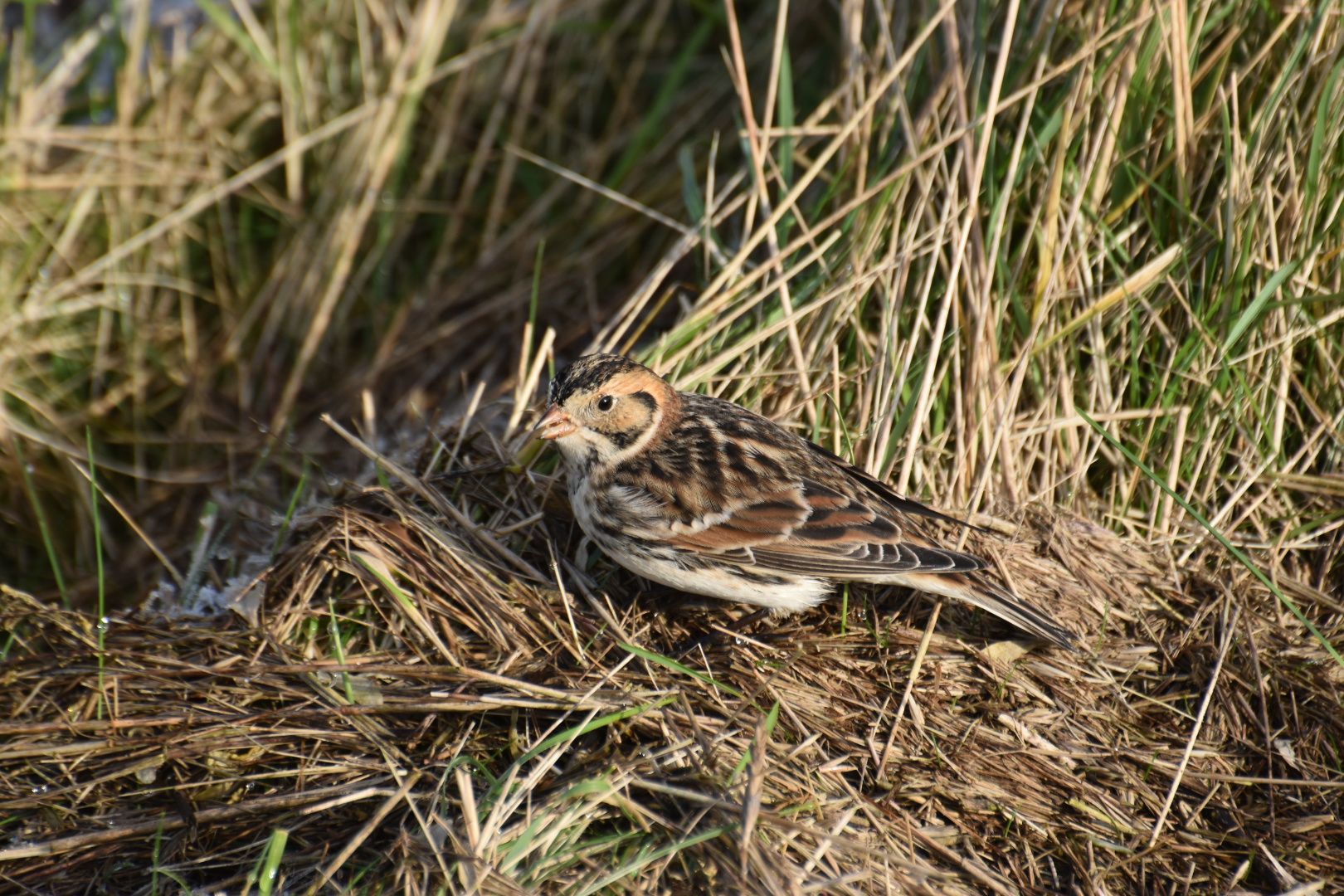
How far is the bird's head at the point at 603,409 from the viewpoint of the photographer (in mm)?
4070

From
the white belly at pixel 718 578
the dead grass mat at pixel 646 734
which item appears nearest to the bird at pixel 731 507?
the white belly at pixel 718 578

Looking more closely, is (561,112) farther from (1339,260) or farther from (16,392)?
(1339,260)

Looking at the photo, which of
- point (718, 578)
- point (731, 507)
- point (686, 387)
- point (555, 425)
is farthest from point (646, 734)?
point (686, 387)

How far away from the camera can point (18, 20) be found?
6.96 m

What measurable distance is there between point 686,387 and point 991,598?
4.64ft

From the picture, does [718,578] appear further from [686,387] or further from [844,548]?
[686,387]

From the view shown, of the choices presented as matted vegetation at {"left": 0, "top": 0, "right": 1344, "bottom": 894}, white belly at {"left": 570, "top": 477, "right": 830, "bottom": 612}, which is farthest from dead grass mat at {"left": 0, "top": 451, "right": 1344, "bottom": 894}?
white belly at {"left": 570, "top": 477, "right": 830, "bottom": 612}

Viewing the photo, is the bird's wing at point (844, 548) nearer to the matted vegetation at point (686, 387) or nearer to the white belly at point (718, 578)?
the white belly at point (718, 578)

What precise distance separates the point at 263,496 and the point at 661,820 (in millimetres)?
2819

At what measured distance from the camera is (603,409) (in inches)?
161

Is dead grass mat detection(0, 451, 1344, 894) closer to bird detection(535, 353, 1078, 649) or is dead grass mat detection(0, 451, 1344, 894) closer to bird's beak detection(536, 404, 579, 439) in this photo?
bird detection(535, 353, 1078, 649)

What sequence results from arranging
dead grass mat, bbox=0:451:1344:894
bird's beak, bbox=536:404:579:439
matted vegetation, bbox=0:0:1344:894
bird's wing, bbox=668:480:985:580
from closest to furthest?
dead grass mat, bbox=0:451:1344:894
matted vegetation, bbox=0:0:1344:894
bird's wing, bbox=668:480:985:580
bird's beak, bbox=536:404:579:439

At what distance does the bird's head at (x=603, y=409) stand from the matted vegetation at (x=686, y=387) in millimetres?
Result: 347

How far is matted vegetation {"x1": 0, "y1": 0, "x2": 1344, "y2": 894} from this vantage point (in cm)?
349
